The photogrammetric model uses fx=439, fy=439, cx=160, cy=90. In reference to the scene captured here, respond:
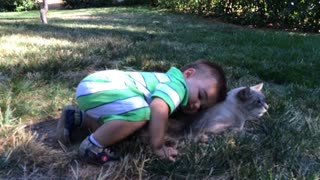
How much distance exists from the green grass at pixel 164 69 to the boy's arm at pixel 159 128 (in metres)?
0.06

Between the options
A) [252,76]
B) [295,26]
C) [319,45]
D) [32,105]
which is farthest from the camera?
[295,26]

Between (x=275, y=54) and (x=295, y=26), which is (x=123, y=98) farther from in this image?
(x=295, y=26)

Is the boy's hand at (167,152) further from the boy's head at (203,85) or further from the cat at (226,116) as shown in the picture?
the boy's head at (203,85)

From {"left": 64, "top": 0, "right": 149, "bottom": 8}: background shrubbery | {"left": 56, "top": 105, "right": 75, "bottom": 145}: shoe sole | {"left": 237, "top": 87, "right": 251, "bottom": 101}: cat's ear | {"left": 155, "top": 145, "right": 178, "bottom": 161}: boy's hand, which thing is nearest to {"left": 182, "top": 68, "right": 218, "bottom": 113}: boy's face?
{"left": 237, "top": 87, "right": 251, "bottom": 101}: cat's ear

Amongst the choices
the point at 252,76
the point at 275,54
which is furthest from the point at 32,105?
the point at 275,54

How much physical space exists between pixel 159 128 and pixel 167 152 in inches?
5.1

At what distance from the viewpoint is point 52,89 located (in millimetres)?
3402

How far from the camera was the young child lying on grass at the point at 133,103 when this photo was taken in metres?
2.26

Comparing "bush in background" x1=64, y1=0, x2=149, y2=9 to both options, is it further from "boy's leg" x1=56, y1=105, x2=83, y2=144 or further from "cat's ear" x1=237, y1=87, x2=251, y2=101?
"boy's leg" x1=56, y1=105, x2=83, y2=144

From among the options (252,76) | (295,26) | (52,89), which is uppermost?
(52,89)

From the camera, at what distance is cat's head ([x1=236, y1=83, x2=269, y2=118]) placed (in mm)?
2789

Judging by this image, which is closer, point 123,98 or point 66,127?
point 123,98

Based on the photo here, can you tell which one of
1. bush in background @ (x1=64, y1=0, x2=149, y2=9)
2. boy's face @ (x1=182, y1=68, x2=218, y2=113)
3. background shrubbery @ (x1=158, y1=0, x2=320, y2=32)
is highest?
boy's face @ (x1=182, y1=68, x2=218, y2=113)

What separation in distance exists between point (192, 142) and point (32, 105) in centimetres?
125
